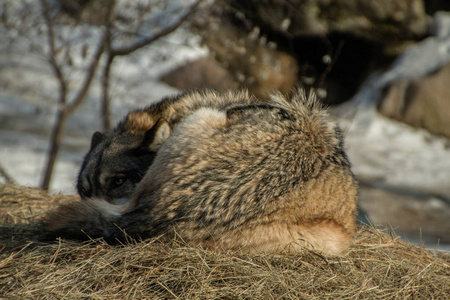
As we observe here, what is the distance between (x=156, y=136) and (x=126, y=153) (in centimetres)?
31

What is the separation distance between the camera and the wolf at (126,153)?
393 cm

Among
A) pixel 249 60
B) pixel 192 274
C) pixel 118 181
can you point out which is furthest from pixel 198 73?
pixel 192 274

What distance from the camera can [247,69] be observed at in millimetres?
10227

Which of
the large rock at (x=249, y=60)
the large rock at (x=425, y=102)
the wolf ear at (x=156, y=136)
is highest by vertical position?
the wolf ear at (x=156, y=136)

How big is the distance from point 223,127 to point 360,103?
29.4 ft

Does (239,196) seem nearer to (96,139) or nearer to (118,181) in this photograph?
(118,181)

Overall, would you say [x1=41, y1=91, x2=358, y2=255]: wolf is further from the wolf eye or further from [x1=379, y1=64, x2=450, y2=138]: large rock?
[x1=379, y1=64, x2=450, y2=138]: large rock

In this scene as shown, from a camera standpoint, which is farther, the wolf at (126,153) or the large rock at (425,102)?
the large rock at (425,102)

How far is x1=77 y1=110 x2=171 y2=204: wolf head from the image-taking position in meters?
3.92

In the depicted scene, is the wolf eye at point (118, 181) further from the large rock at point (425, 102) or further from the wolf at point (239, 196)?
the large rock at point (425, 102)

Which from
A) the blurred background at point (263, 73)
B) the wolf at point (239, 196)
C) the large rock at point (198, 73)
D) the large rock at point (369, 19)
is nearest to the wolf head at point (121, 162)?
the wolf at point (239, 196)

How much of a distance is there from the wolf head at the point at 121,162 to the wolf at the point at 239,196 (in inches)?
23.2

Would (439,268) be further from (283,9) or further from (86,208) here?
(283,9)

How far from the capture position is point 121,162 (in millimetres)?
3971
